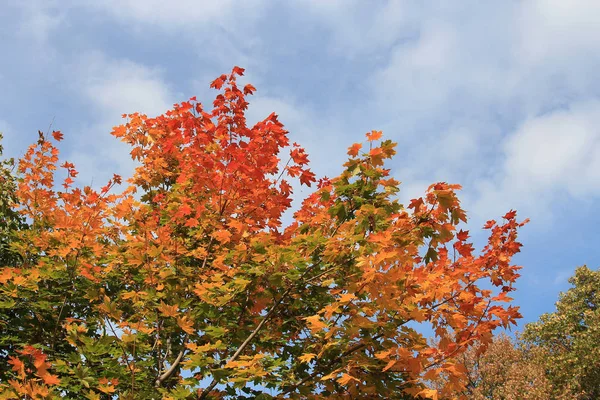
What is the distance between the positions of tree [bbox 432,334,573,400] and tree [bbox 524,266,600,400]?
0.61 metres

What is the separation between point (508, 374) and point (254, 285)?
25883 mm

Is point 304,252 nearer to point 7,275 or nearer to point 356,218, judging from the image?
point 356,218

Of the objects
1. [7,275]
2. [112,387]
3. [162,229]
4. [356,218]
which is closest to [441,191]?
[356,218]

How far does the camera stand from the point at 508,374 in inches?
1096

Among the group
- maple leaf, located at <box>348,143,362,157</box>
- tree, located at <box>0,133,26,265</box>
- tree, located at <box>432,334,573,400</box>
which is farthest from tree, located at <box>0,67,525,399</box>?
tree, located at <box>432,334,573,400</box>

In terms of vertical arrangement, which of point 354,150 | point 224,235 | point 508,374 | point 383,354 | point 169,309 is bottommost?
point 383,354

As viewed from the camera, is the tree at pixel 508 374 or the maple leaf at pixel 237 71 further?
the tree at pixel 508 374

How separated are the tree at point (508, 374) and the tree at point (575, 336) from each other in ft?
1.99

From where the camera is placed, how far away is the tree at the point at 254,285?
5.84 metres

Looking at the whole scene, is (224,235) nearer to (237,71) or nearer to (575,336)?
(237,71)

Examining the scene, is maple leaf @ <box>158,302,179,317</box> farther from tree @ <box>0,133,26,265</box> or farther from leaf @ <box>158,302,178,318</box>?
tree @ <box>0,133,26,265</box>

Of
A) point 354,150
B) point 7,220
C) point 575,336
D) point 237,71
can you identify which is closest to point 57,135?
point 7,220

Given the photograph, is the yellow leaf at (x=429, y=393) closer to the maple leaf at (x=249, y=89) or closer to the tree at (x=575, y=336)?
the maple leaf at (x=249, y=89)

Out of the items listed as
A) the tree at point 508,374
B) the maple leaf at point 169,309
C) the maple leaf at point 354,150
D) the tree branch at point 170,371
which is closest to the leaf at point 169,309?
the maple leaf at point 169,309
